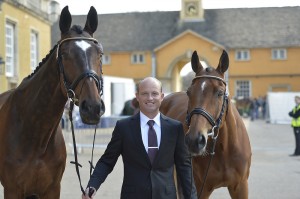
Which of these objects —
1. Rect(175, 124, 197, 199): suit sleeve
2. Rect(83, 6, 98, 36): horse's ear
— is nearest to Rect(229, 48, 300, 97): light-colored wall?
Rect(83, 6, 98, 36): horse's ear

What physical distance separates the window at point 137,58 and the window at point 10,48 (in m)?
26.3

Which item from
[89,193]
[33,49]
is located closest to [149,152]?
[89,193]

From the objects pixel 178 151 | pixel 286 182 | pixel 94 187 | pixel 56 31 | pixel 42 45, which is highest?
pixel 56 31

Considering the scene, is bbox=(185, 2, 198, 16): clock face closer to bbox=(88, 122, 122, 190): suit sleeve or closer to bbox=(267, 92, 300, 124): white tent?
bbox=(267, 92, 300, 124): white tent

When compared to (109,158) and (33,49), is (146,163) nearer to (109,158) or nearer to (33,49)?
(109,158)

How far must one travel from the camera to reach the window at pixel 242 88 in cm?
4722

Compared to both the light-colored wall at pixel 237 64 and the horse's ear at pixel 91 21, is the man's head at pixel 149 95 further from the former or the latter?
the light-colored wall at pixel 237 64

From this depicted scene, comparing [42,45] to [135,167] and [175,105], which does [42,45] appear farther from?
[135,167]

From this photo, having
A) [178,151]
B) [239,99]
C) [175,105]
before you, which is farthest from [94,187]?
[239,99]

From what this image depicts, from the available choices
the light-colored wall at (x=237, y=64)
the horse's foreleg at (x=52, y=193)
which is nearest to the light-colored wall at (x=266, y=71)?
the light-colored wall at (x=237, y=64)

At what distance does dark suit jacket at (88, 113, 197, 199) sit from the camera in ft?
11.8

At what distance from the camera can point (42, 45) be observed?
2733 cm

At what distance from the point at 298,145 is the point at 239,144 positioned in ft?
32.8

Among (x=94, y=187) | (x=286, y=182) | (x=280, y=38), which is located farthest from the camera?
(x=280, y=38)
